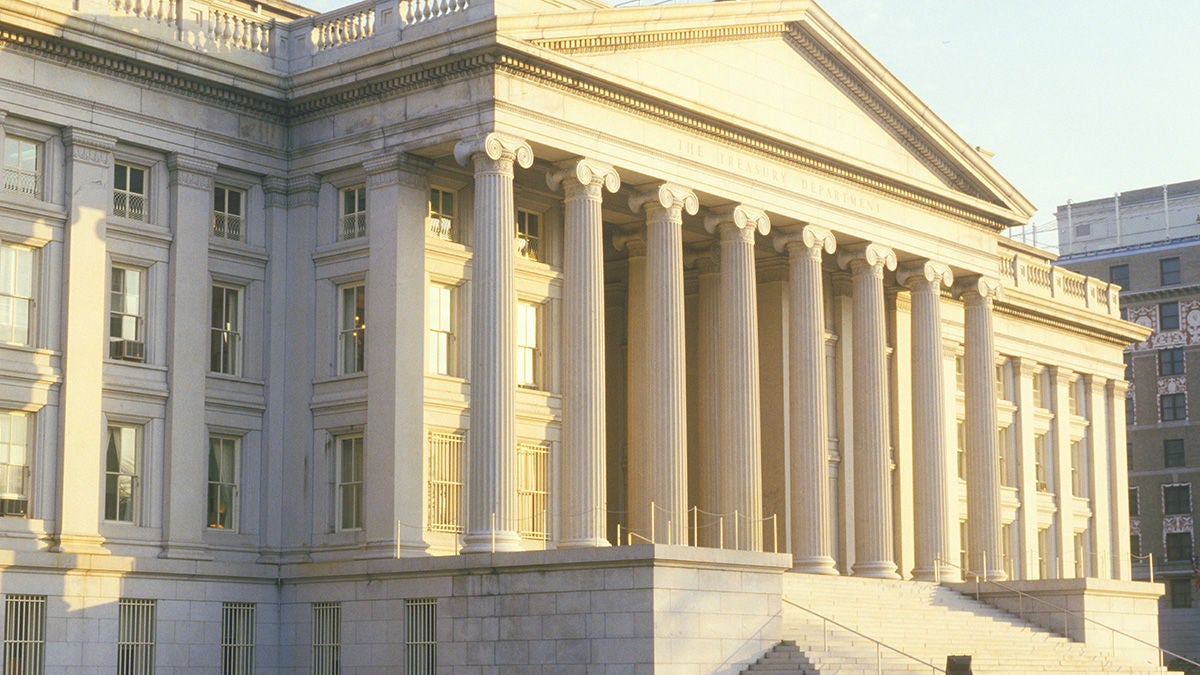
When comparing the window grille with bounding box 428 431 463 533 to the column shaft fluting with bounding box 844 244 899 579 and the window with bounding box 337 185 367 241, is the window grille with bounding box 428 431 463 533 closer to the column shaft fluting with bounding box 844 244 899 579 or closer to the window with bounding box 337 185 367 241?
the window with bounding box 337 185 367 241

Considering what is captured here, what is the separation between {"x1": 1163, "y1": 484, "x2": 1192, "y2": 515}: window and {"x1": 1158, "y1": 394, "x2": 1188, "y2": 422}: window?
366cm

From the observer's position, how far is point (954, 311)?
65688mm

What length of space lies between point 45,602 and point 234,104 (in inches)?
483

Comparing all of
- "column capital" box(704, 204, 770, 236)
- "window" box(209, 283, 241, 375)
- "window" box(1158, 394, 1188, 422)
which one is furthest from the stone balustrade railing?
"window" box(209, 283, 241, 375)

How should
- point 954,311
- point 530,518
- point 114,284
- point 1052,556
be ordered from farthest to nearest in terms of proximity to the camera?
point 1052,556, point 954,311, point 530,518, point 114,284

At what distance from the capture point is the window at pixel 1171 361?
101m

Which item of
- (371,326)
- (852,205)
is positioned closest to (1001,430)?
(852,205)

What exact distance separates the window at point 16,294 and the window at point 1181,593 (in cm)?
7353

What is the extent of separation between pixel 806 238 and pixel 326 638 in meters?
16.9

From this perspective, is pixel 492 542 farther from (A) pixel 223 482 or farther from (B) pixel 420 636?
(A) pixel 223 482

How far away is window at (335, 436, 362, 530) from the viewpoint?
142 ft

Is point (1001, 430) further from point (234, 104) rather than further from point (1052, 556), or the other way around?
point (234, 104)

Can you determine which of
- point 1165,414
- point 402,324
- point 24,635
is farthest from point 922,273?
point 1165,414

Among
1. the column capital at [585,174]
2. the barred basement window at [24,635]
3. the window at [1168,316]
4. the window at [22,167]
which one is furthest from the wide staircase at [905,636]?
the window at [1168,316]
